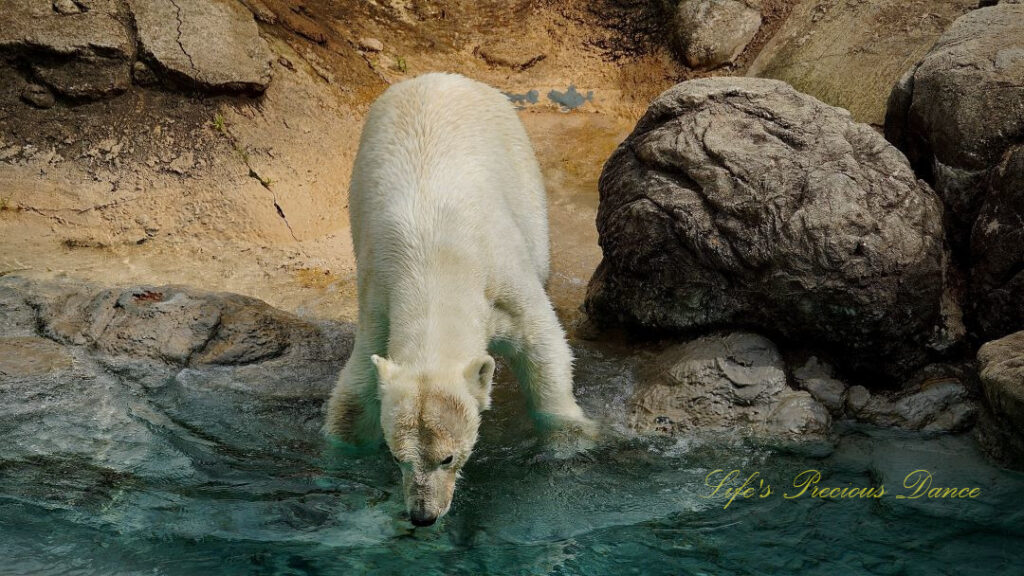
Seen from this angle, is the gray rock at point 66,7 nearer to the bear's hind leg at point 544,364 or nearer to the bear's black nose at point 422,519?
the bear's hind leg at point 544,364

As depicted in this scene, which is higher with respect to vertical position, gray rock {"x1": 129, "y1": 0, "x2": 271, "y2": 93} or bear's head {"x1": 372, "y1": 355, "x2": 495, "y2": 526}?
gray rock {"x1": 129, "y1": 0, "x2": 271, "y2": 93}

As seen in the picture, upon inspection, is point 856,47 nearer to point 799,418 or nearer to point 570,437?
point 799,418

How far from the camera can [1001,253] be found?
4633 millimetres

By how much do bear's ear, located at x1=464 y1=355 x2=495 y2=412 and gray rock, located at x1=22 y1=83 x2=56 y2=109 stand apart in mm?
5353

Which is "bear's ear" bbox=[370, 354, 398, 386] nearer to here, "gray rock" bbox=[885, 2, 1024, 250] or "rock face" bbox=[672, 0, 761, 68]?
"gray rock" bbox=[885, 2, 1024, 250]

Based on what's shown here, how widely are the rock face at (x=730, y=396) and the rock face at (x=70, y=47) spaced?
5.27 metres

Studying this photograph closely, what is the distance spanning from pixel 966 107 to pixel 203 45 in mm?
6007

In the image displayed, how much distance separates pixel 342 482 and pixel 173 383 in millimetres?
1407

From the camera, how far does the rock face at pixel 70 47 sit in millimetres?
7195

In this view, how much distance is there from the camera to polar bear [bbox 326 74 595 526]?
374cm

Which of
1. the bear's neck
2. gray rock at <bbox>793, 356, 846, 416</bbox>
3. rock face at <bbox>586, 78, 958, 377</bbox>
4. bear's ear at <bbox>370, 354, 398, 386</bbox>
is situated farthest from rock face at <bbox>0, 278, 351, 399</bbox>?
gray rock at <bbox>793, 356, 846, 416</bbox>

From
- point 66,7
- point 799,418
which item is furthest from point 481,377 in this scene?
point 66,7

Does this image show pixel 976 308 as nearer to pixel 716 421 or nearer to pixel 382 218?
pixel 716 421

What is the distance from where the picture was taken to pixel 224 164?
7.68 metres
